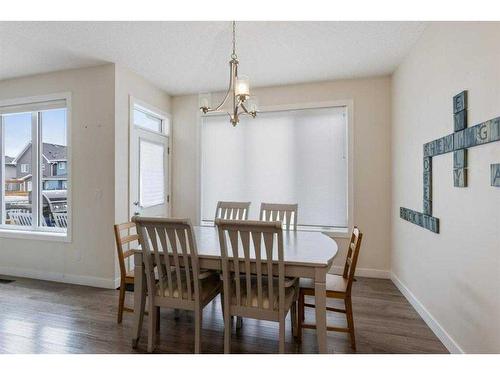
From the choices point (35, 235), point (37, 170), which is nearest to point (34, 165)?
point (37, 170)

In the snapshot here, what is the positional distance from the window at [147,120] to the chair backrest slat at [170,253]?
7.30 feet

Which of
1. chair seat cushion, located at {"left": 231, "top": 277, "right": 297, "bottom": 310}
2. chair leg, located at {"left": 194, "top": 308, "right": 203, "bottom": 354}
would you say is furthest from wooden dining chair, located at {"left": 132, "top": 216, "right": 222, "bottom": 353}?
chair seat cushion, located at {"left": 231, "top": 277, "right": 297, "bottom": 310}

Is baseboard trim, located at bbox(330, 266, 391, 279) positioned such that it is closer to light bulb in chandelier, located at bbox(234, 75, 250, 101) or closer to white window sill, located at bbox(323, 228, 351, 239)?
white window sill, located at bbox(323, 228, 351, 239)

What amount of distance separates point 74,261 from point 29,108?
6.94 feet

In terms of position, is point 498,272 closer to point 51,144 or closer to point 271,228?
point 271,228

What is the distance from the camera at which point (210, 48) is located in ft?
9.31

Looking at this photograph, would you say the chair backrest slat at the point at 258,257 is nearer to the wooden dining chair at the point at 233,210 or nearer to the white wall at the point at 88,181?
Result: the wooden dining chair at the point at 233,210

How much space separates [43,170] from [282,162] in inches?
128

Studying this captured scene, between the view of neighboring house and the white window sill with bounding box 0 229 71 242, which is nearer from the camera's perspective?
the white window sill with bounding box 0 229 71 242

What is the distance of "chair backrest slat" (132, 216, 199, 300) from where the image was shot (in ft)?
5.85

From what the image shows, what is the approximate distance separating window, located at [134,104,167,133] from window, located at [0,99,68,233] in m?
0.84

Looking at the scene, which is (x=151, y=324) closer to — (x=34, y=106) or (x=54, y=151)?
(x=54, y=151)

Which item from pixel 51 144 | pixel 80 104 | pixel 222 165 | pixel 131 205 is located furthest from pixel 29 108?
pixel 222 165
